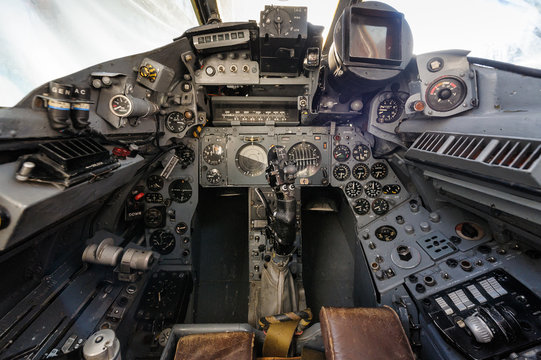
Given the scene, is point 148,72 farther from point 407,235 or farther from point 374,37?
point 407,235

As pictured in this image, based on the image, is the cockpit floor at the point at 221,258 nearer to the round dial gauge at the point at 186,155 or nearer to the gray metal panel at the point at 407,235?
the round dial gauge at the point at 186,155

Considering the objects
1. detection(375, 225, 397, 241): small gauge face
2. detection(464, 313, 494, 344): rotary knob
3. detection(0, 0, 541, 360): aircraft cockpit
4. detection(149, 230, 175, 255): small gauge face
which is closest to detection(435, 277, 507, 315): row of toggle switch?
detection(0, 0, 541, 360): aircraft cockpit

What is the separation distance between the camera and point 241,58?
3209 millimetres

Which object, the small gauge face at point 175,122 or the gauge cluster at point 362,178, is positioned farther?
the gauge cluster at point 362,178

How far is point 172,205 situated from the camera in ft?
11.9

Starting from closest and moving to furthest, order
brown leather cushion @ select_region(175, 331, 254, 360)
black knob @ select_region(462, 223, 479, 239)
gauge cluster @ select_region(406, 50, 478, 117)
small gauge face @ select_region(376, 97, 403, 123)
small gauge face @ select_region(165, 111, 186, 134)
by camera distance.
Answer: brown leather cushion @ select_region(175, 331, 254, 360), gauge cluster @ select_region(406, 50, 478, 117), black knob @ select_region(462, 223, 479, 239), small gauge face @ select_region(376, 97, 403, 123), small gauge face @ select_region(165, 111, 186, 134)

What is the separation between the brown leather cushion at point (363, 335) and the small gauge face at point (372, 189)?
207cm

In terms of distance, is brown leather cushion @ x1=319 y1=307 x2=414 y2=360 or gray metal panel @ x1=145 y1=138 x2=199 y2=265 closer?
brown leather cushion @ x1=319 y1=307 x2=414 y2=360

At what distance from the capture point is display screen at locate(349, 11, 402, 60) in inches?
91.6

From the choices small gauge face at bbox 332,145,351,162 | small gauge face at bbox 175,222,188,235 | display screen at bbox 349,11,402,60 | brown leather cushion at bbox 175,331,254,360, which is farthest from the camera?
small gauge face at bbox 332,145,351,162

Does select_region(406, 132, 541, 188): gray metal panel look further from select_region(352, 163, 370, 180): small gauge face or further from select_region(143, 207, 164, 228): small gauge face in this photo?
select_region(143, 207, 164, 228): small gauge face

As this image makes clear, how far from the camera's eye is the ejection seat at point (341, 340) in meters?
1.47

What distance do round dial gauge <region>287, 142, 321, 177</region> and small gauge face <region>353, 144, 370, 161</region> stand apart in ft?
1.77

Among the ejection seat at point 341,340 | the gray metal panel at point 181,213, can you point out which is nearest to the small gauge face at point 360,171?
the ejection seat at point 341,340
